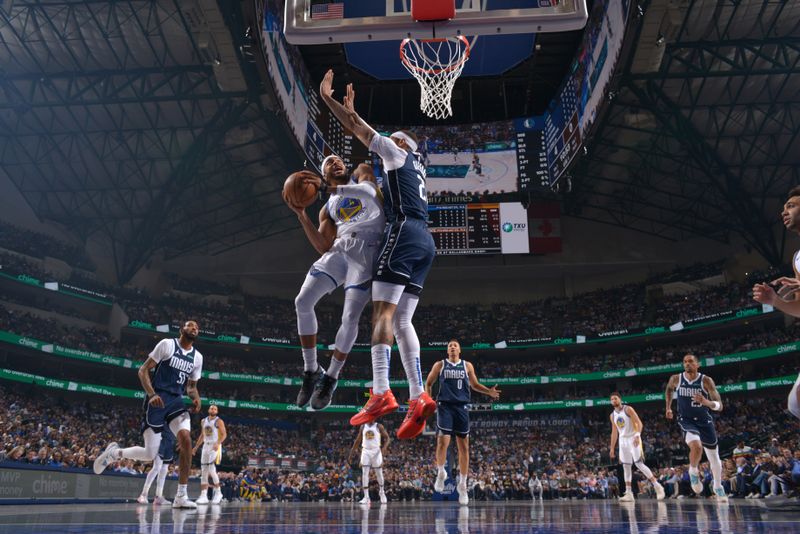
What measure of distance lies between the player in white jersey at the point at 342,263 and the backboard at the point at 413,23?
1.95m

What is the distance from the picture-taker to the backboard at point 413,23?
21.1 feet

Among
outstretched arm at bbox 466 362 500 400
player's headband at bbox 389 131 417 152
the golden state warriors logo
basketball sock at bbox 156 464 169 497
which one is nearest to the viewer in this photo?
the golden state warriors logo

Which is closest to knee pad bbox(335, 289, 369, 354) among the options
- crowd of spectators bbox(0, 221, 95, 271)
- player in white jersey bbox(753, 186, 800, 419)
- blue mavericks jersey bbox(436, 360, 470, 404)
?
player in white jersey bbox(753, 186, 800, 419)

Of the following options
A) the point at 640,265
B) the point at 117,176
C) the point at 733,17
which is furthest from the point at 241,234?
the point at 733,17

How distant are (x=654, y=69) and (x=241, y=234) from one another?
24.4 meters

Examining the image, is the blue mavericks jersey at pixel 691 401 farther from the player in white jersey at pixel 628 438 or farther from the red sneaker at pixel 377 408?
the red sneaker at pixel 377 408

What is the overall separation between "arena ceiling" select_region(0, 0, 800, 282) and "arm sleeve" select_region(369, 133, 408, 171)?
11125 millimetres

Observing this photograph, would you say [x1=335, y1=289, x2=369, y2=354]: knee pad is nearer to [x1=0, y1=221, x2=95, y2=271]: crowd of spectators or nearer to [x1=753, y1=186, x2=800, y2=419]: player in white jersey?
[x1=753, y1=186, x2=800, y2=419]: player in white jersey

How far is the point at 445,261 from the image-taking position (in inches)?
1476

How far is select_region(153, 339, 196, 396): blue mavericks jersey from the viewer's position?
27.5ft

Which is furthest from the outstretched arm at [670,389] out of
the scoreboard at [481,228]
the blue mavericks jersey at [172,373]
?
the scoreboard at [481,228]

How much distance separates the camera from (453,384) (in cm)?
938

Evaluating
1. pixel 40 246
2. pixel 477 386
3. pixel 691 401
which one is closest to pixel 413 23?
pixel 477 386

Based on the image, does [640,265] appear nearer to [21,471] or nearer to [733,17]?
[733,17]
